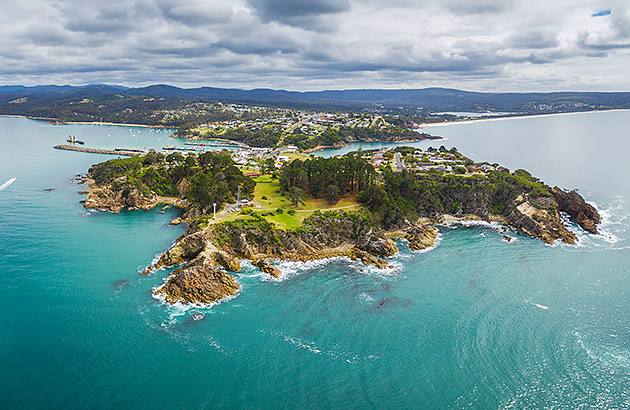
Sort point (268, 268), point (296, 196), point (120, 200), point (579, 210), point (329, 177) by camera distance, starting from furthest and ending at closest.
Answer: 1. point (120, 200)
2. point (329, 177)
3. point (579, 210)
4. point (296, 196)
5. point (268, 268)

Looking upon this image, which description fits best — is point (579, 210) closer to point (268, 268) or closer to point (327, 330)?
point (327, 330)

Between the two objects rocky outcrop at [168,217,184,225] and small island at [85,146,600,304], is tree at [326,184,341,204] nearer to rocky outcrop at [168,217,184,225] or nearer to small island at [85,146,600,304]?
small island at [85,146,600,304]

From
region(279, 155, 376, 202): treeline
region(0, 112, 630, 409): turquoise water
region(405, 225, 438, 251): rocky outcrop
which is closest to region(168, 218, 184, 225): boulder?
region(0, 112, 630, 409): turquoise water

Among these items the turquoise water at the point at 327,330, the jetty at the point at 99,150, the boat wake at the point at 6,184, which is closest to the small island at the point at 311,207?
the turquoise water at the point at 327,330

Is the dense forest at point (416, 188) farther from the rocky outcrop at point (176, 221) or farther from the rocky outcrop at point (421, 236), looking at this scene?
the rocky outcrop at point (176, 221)

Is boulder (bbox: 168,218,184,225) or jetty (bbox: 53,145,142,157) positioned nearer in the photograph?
boulder (bbox: 168,218,184,225)

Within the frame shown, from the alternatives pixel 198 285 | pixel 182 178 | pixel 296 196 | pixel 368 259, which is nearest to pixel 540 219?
pixel 368 259

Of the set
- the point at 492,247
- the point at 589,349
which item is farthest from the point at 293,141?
the point at 589,349
